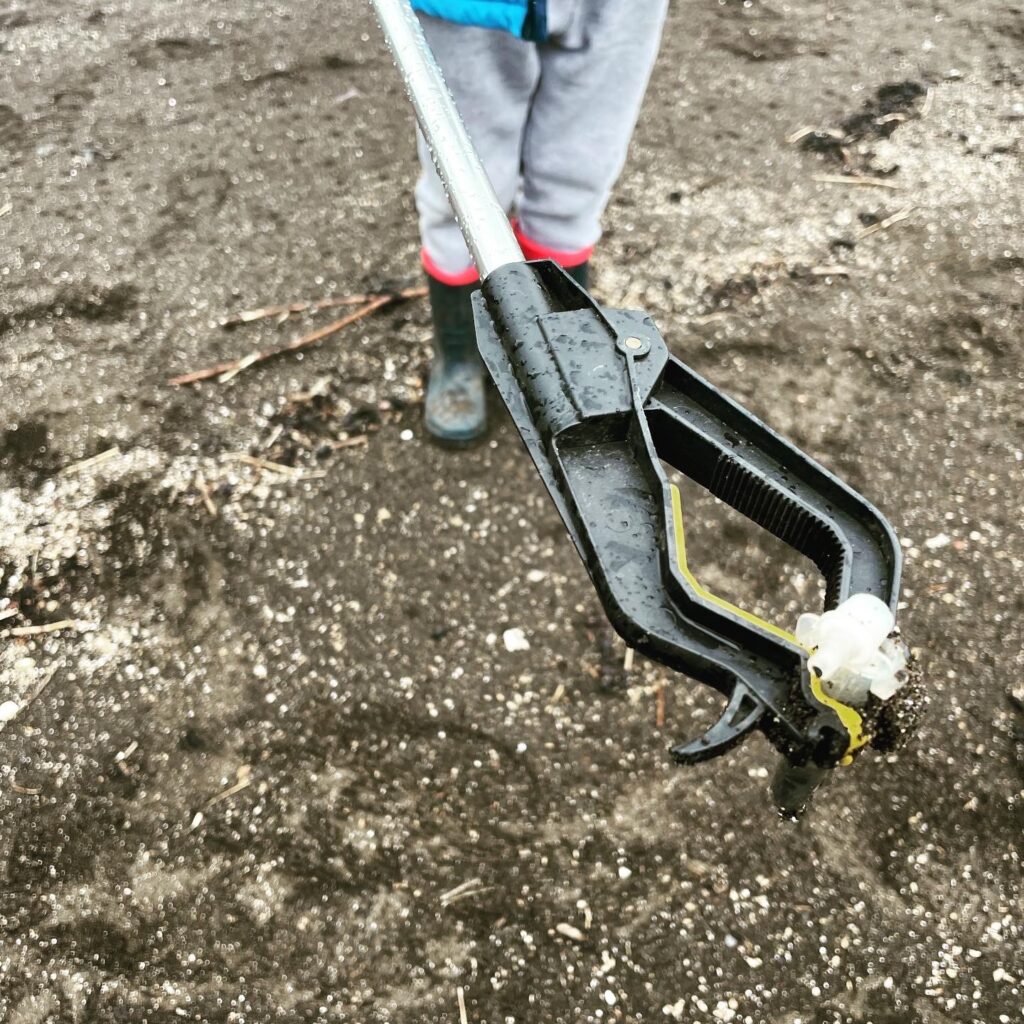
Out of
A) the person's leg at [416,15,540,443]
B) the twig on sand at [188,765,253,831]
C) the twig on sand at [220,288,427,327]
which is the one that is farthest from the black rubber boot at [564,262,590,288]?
the twig on sand at [188,765,253,831]

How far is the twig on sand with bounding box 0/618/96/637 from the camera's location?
1883 mm

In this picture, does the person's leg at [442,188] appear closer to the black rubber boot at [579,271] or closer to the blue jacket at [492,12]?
the blue jacket at [492,12]

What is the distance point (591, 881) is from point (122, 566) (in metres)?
1.17

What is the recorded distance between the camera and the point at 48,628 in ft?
6.19

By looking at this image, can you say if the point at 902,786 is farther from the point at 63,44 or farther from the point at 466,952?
the point at 63,44

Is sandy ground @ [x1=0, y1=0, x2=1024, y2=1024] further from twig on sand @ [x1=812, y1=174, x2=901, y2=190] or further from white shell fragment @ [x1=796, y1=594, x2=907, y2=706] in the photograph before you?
white shell fragment @ [x1=796, y1=594, x2=907, y2=706]

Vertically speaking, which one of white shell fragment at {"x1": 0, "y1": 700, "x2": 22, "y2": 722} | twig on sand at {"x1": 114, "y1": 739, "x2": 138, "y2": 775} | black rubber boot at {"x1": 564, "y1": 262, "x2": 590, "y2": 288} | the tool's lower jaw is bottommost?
twig on sand at {"x1": 114, "y1": 739, "x2": 138, "y2": 775}

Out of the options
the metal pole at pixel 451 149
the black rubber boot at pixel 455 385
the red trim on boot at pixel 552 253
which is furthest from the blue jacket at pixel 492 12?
the black rubber boot at pixel 455 385

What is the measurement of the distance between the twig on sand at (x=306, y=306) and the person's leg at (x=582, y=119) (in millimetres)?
512

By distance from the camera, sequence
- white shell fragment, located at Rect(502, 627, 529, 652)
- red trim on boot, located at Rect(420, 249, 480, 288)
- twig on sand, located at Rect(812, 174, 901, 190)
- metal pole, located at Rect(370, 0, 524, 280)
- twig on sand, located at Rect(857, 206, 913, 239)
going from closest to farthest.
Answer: metal pole, located at Rect(370, 0, 524, 280)
white shell fragment, located at Rect(502, 627, 529, 652)
red trim on boot, located at Rect(420, 249, 480, 288)
twig on sand, located at Rect(857, 206, 913, 239)
twig on sand, located at Rect(812, 174, 901, 190)

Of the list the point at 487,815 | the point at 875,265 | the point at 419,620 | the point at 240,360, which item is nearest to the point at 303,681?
the point at 419,620

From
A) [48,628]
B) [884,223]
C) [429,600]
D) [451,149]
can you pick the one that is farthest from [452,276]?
[884,223]

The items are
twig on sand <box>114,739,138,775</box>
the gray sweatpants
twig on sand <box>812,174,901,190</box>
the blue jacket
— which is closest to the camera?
the blue jacket

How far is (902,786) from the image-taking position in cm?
166
